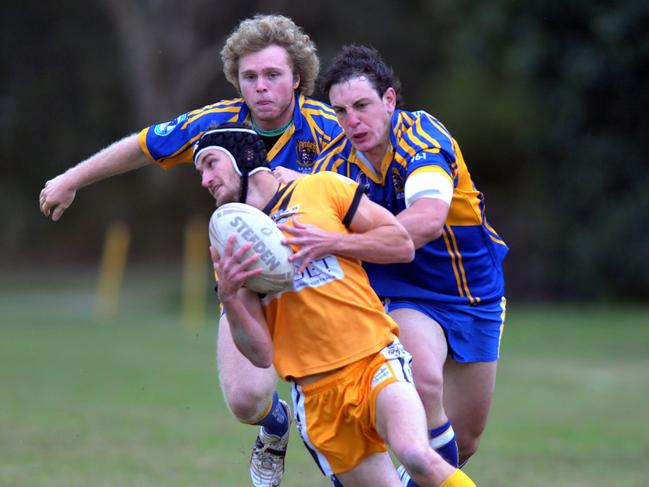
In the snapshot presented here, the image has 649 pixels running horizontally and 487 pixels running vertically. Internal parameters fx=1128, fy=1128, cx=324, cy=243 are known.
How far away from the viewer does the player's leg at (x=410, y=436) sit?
14.6 feet

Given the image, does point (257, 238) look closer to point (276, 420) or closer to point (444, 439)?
point (444, 439)

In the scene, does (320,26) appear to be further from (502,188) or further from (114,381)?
(114,381)

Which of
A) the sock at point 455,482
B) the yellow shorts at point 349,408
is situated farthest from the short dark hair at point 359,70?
the sock at point 455,482

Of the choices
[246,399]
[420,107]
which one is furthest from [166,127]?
[420,107]

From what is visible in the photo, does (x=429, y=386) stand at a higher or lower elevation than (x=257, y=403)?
higher

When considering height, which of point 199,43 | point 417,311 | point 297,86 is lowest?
point 417,311

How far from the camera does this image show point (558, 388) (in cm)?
1394

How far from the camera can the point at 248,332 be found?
4621 mm

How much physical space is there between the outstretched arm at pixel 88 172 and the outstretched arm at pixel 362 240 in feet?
5.52

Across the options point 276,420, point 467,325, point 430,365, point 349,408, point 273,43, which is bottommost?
point 276,420

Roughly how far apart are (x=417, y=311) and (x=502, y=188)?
914 inches

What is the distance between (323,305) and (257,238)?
1.40ft

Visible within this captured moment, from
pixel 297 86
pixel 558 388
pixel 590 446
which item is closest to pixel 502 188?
pixel 558 388

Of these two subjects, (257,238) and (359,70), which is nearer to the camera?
(257,238)
